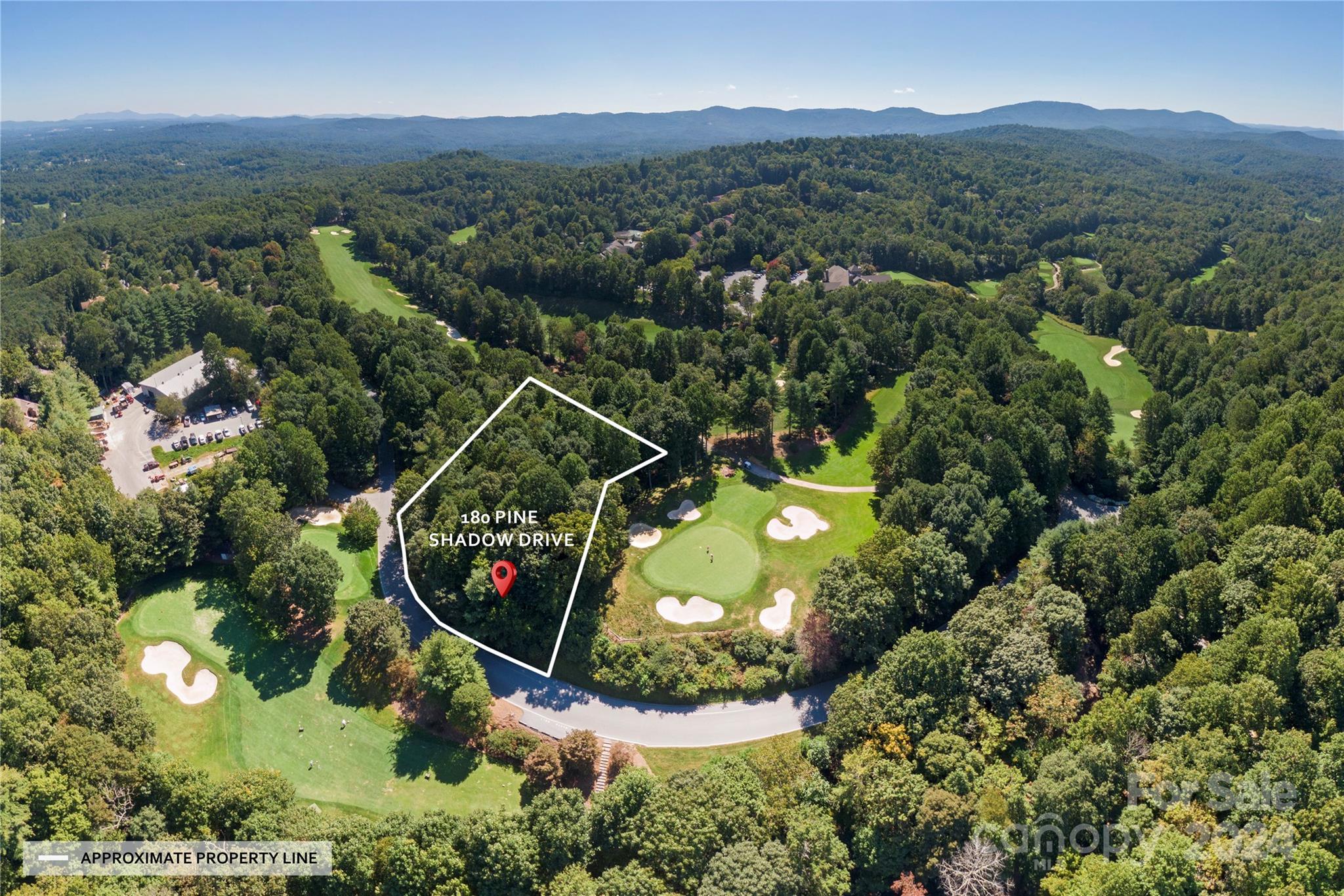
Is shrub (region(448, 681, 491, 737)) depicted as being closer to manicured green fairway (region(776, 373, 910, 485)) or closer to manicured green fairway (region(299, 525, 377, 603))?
manicured green fairway (region(299, 525, 377, 603))

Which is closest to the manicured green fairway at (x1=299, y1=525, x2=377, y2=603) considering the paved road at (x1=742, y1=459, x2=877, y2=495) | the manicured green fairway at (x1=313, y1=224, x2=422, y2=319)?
the paved road at (x1=742, y1=459, x2=877, y2=495)

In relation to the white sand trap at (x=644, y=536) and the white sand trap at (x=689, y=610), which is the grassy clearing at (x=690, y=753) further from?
the white sand trap at (x=644, y=536)

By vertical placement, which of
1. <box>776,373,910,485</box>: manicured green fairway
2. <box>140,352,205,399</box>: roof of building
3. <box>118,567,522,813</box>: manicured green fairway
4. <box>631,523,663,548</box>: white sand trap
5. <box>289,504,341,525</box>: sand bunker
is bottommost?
<box>118,567,522,813</box>: manicured green fairway

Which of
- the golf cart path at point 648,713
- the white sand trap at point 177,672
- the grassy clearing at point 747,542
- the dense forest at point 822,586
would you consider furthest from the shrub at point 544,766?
the white sand trap at point 177,672

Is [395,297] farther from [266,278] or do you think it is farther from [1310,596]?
[1310,596]

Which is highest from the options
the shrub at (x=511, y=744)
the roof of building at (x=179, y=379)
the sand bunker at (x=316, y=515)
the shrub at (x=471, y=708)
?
the roof of building at (x=179, y=379)

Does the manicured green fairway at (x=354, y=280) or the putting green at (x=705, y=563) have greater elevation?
the manicured green fairway at (x=354, y=280)
